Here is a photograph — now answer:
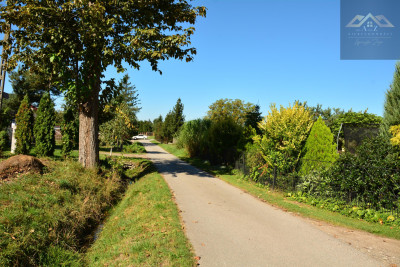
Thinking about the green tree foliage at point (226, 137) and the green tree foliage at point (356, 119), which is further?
the green tree foliage at point (356, 119)

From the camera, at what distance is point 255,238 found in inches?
187

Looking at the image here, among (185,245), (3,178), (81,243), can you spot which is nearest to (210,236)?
(185,245)

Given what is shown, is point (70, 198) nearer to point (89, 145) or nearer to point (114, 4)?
point (89, 145)

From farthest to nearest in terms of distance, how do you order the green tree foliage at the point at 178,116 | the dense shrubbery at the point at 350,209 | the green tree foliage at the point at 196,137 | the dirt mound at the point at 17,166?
the green tree foliage at the point at 178,116 → the green tree foliage at the point at 196,137 → the dirt mound at the point at 17,166 → the dense shrubbery at the point at 350,209

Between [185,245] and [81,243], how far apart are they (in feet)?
10.3

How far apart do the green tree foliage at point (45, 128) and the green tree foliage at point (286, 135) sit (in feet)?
45.4

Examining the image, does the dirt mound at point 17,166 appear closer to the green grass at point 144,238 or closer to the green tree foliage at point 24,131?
the green grass at point 144,238

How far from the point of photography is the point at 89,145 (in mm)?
10484

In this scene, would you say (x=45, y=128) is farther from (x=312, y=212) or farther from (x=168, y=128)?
(x=168, y=128)

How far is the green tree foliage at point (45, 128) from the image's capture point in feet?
48.8

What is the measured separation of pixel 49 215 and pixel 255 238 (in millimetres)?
4829

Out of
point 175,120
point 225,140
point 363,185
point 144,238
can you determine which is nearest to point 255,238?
point 144,238

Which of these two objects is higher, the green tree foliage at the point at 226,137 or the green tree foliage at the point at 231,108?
the green tree foliage at the point at 231,108

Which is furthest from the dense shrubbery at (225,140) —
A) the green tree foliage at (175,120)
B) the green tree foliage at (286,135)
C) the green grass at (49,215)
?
the green tree foliage at (175,120)
